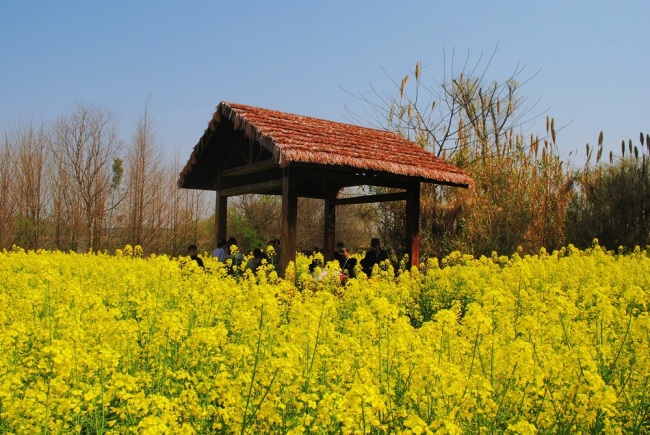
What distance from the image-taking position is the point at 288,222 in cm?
914

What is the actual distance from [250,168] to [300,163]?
2.19 m

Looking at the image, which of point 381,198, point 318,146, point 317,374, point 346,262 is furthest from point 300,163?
point 317,374

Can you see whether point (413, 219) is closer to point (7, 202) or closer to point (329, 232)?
point (329, 232)

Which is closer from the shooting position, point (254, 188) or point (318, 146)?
point (318, 146)

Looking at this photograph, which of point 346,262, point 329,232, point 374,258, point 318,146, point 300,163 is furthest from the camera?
point 329,232

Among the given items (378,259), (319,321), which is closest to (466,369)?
(319,321)

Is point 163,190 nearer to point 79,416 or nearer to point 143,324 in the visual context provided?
point 143,324

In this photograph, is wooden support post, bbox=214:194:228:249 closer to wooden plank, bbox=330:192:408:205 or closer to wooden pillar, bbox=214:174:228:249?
wooden pillar, bbox=214:174:228:249

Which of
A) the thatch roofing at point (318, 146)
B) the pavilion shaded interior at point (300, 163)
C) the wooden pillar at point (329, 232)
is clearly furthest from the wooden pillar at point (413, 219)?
the wooden pillar at point (329, 232)

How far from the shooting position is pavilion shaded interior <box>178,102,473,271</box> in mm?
9094

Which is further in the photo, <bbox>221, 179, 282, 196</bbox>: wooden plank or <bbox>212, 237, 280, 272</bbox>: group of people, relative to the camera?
<bbox>212, 237, 280, 272</bbox>: group of people

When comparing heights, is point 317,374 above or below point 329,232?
below

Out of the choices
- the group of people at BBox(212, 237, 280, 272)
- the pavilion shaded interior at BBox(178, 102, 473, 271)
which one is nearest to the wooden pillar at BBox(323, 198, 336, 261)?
the pavilion shaded interior at BBox(178, 102, 473, 271)

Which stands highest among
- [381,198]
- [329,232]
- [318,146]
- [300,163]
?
[318,146]
